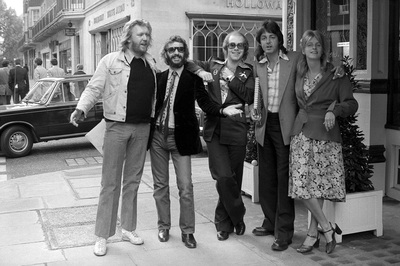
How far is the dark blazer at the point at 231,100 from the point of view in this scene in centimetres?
510

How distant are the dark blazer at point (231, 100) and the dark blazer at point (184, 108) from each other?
11cm

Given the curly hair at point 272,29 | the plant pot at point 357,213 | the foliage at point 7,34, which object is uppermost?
the foliage at point 7,34

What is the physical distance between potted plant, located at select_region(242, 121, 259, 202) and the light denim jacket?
2.07m

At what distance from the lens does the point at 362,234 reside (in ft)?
17.7

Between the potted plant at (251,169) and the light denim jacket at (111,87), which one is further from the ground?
the light denim jacket at (111,87)

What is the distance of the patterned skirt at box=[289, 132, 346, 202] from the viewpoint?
15.8ft

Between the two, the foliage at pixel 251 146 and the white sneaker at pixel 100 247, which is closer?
the white sneaker at pixel 100 247

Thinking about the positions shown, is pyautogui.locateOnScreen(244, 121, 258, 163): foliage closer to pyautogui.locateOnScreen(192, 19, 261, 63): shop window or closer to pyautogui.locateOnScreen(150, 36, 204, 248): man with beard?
pyautogui.locateOnScreen(150, 36, 204, 248): man with beard

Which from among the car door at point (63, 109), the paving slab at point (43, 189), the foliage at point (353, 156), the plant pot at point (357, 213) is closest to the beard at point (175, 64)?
the foliage at point (353, 156)

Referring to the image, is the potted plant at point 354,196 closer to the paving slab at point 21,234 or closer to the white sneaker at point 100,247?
the white sneaker at point 100,247

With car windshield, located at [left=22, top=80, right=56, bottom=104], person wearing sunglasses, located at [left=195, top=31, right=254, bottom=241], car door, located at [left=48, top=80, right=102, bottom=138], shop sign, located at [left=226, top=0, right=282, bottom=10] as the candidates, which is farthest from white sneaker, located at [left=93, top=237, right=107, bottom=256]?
shop sign, located at [left=226, top=0, right=282, bottom=10]

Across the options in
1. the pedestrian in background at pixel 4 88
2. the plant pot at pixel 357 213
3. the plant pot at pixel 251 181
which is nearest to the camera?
the plant pot at pixel 357 213

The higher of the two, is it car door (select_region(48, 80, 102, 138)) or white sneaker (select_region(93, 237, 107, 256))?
car door (select_region(48, 80, 102, 138))

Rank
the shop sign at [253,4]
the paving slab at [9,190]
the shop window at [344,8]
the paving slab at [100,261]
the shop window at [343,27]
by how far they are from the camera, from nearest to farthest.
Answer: the paving slab at [100,261], the shop window at [343,27], the shop window at [344,8], the paving slab at [9,190], the shop sign at [253,4]
